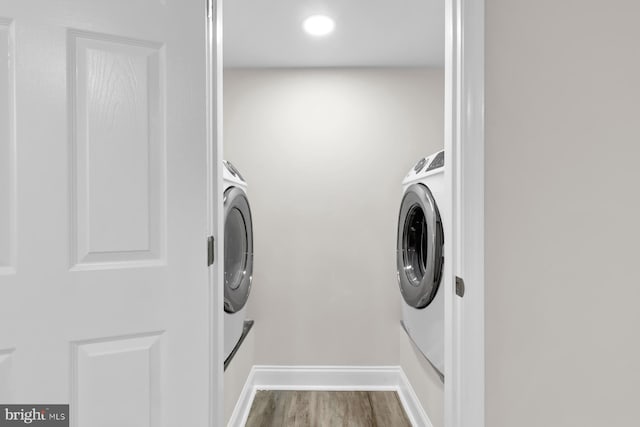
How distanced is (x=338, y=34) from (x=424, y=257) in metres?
1.31

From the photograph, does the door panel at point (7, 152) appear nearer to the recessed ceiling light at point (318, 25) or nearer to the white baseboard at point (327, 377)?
the recessed ceiling light at point (318, 25)

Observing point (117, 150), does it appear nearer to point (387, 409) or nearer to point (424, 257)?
point (424, 257)

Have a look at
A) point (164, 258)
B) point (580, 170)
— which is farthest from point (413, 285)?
point (164, 258)

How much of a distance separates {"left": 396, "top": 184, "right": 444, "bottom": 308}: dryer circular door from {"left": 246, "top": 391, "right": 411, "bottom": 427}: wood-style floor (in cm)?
73

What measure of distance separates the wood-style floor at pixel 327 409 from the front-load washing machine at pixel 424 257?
51 cm

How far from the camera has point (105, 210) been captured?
0.98 metres

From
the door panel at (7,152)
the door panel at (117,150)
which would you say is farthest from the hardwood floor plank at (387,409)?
the door panel at (7,152)

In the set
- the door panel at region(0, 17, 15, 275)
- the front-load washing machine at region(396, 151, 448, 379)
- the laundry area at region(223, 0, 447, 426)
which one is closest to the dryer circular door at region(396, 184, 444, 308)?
the front-load washing machine at region(396, 151, 448, 379)

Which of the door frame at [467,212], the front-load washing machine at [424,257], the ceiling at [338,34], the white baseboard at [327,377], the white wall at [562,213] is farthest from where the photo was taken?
the white baseboard at [327,377]

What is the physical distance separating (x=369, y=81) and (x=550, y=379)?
2.19 m

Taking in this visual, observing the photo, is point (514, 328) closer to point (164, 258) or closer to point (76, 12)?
point (164, 258)

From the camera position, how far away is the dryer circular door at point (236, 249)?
1705mm

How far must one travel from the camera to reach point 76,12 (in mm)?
952

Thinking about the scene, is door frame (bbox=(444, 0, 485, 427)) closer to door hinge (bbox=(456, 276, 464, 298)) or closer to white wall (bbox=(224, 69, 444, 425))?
door hinge (bbox=(456, 276, 464, 298))
